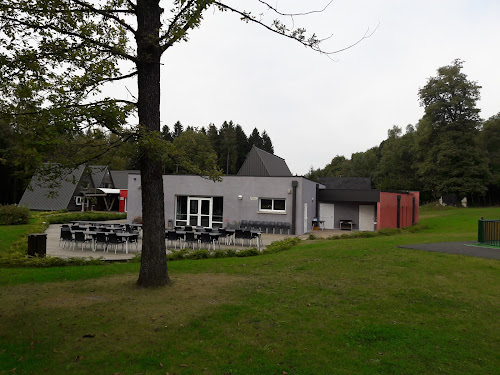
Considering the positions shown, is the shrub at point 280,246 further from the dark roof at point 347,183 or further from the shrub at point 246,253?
the dark roof at point 347,183

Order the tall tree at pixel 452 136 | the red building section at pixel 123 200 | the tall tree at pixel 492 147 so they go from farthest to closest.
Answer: the tall tree at pixel 492 147
the tall tree at pixel 452 136
the red building section at pixel 123 200

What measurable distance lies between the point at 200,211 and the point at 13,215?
37.7 feet

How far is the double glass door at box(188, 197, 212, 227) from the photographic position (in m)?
23.2

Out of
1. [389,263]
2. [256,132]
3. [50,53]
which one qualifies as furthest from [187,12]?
[256,132]

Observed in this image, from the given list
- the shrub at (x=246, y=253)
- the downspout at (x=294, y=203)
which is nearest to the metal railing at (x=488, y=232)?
the shrub at (x=246, y=253)

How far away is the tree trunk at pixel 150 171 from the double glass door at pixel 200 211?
52.7 ft

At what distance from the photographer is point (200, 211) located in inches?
920

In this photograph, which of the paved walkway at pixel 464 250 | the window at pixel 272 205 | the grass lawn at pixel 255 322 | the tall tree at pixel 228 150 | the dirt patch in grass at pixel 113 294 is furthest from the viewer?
the tall tree at pixel 228 150

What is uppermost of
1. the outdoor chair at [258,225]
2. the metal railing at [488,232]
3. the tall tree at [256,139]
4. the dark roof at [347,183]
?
the tall tree at [256,139]

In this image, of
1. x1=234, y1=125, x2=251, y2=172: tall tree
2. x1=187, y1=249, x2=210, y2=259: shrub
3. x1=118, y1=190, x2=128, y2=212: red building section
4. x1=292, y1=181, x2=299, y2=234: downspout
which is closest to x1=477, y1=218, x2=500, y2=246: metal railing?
x1=292, y1=181, x2=299, y2=234: downspout

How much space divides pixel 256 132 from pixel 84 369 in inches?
3022

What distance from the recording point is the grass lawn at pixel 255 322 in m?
4.06


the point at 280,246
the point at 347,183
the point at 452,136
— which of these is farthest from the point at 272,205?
the point at 452,136

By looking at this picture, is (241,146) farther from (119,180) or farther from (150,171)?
(150,171)
